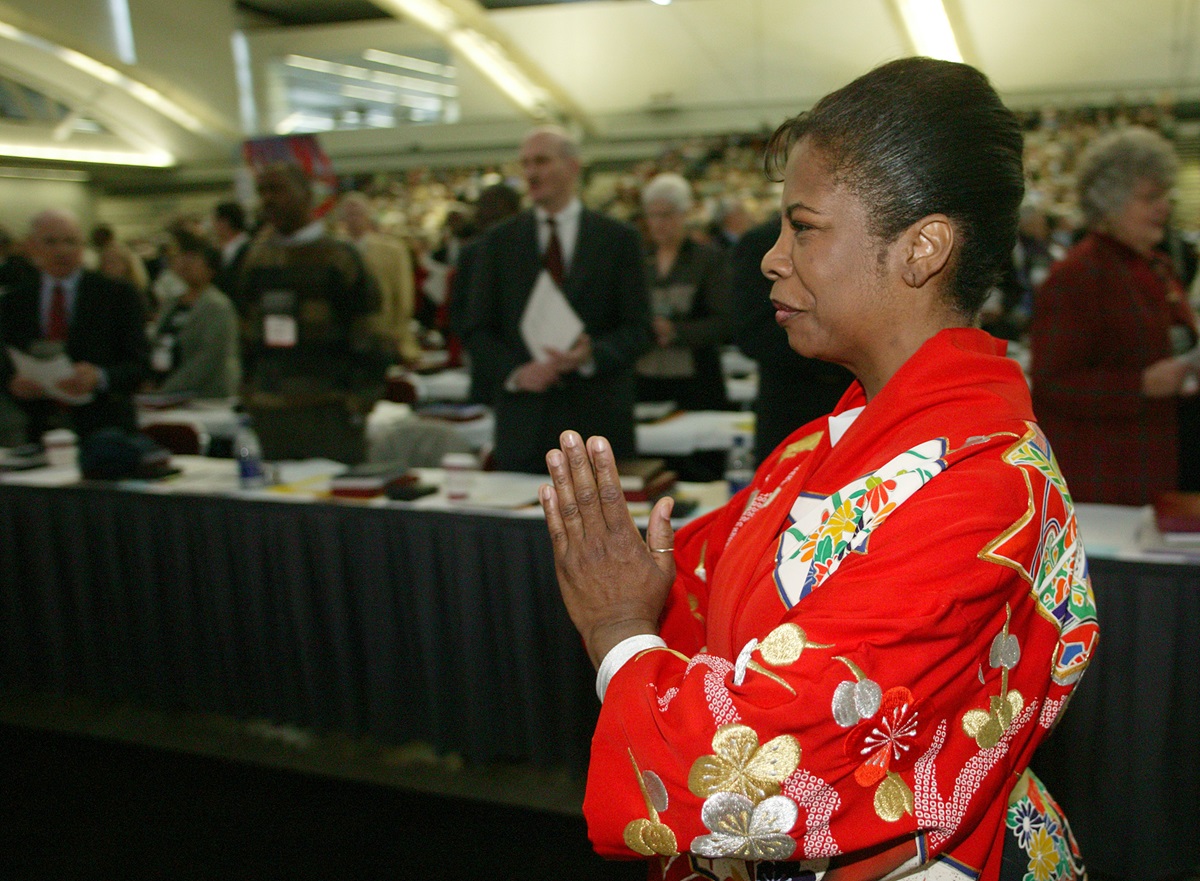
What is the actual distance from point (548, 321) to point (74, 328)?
1.85 metres

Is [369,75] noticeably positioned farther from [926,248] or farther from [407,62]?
[926,248]

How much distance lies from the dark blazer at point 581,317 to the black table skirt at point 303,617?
2.08 feet

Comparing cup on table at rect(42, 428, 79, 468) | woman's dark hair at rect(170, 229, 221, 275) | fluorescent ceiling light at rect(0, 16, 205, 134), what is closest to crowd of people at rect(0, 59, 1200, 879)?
cup on table at rect(42, 428, 79, 468)

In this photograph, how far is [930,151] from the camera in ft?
2.56

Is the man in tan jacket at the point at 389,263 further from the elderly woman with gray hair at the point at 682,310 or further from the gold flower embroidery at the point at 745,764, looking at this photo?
the gold flower embroidery at the point at 745,764

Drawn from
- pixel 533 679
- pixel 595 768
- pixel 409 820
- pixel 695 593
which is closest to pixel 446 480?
pixel 533 679

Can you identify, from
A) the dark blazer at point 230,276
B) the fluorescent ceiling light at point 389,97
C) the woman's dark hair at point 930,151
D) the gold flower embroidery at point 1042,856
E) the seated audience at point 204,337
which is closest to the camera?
the woman's dark hair at point 930,151

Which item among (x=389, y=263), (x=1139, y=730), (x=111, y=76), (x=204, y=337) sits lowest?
(x=1139, y=730)

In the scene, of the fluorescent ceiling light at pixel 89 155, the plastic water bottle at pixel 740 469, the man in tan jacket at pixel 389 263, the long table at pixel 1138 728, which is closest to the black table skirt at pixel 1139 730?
the long table at pixel 1138 728

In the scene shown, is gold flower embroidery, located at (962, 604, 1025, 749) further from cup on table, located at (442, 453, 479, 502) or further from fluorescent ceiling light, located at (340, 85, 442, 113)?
fluorescent ceiling light, located at (340, 85, 442, 113)

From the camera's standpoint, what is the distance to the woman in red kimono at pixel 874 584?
0.66 m

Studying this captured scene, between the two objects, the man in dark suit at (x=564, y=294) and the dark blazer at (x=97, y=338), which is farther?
the dark blazer at (x=97, y=338)

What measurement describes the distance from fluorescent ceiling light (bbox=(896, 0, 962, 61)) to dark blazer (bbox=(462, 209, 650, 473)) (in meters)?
8.73

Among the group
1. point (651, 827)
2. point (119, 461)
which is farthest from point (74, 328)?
point (651, 827)
